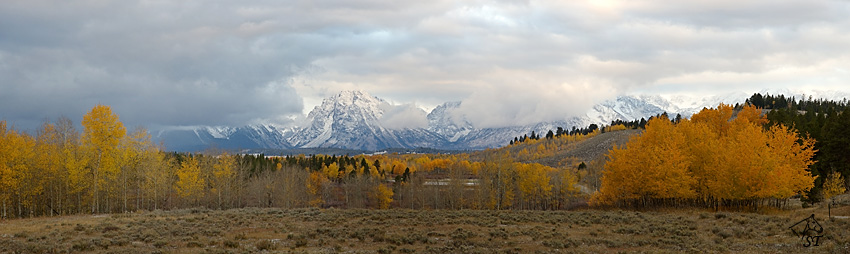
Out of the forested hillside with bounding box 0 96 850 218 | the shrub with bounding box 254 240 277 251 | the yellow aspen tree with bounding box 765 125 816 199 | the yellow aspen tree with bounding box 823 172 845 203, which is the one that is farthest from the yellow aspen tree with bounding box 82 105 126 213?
the yellow aspen tree with bounding box 823 172 845 203

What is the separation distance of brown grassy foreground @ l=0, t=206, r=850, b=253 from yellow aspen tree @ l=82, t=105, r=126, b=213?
21169 mm

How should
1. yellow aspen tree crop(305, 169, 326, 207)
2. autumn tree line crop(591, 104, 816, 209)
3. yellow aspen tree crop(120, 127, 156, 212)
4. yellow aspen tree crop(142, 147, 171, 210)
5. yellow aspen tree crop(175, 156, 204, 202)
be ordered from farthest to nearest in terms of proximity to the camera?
A: yellow aspen tree crop(305, 169, 326, 207) < yellow aspen tree crop(175, 156, 204, 202) < yellow aspen tree crop(142, 147, 171, 210) < yellow aspen tree crop(120, 127, 156, 212) < autumn tree line crop(591, 104, 816, 209)

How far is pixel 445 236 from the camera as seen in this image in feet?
115

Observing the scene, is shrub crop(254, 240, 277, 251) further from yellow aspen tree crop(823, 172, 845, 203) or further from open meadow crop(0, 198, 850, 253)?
yellow aspen tree crop(823, 172, 845, 203)

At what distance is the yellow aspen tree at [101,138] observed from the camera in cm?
5962

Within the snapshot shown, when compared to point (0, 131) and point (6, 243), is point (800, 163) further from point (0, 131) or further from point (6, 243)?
point (0, 131)

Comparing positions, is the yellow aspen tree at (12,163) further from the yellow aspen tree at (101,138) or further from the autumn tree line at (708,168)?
the autumn tree line at (708,168)

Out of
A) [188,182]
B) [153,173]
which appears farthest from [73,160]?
[188,182]

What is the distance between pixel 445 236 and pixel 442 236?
24 centimetres

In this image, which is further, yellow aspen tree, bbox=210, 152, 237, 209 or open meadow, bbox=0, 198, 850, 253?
yellow aspen tree, bbox=210, 152, 237, 209

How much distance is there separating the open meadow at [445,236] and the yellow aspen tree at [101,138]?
67.8 ft

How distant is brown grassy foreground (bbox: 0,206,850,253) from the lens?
92.1 ft

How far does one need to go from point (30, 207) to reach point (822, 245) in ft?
259

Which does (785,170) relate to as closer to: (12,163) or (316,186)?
(12,163)
